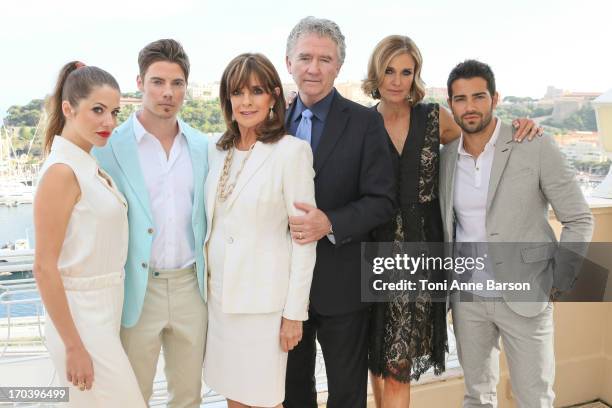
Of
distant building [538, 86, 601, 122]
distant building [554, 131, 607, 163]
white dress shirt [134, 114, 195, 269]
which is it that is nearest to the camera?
white dress shirt [134, 114, 195, 269]

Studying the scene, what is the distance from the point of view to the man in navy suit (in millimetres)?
1702

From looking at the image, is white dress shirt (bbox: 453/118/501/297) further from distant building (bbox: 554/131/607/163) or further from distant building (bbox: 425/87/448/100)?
distant building (bbox: 554/131/607/163)

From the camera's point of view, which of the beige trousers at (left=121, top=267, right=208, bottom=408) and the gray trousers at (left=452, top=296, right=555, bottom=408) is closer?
the beige trousers at (left=121, top=267, right=208, bottom=408)

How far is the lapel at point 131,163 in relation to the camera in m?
1.59

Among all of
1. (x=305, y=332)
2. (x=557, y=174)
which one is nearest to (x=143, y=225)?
(x=305, y=332)

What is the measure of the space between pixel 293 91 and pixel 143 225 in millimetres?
842

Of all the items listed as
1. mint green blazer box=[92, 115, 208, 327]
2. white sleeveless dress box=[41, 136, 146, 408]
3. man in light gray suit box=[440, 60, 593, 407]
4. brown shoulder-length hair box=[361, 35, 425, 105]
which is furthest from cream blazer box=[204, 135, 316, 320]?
man in light gray suit box=[440, 60, 593, 407]

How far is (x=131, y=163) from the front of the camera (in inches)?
63.2

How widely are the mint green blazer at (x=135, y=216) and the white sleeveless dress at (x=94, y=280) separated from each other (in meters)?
0.09

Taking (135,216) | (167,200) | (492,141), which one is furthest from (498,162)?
(135,216)

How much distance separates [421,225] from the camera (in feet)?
6.26

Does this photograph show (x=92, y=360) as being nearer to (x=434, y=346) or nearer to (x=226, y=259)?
(x=226, y=259)

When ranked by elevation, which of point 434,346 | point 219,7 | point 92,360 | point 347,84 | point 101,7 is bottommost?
point 434,346

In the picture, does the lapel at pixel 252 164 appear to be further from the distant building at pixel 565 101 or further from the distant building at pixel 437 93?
the distant building at pixel 565 101
